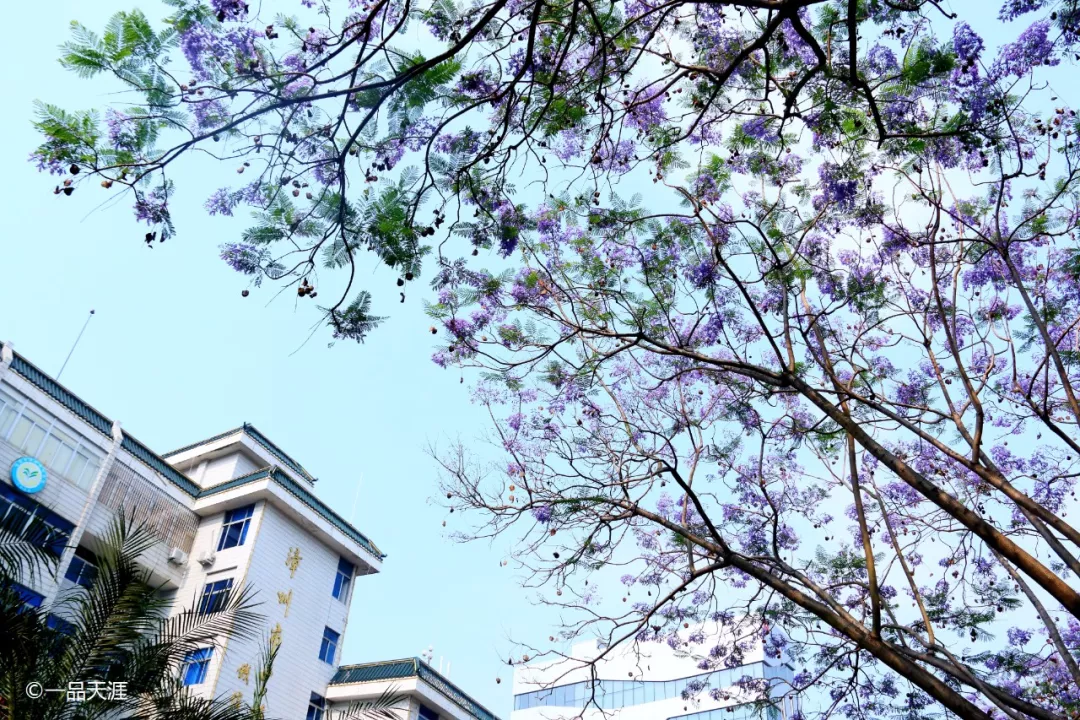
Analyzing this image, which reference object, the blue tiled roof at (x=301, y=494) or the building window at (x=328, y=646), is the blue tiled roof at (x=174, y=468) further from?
the building window at (x=328, y=646)

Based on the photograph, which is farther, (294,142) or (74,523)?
(74,523)

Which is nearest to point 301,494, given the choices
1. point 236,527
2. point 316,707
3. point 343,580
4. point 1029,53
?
point 236,527

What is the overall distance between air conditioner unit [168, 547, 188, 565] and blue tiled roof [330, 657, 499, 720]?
4.52m

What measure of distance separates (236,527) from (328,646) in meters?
3.67

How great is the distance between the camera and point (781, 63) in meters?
6.75

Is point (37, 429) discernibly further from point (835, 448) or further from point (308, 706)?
point (835, 448)

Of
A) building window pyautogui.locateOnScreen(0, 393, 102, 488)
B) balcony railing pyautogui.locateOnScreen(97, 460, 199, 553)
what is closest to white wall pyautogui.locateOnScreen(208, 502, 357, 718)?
balcony railing pyautogui.locateOnScreen(97, 460, 199, 553)

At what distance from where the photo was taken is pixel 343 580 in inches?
834

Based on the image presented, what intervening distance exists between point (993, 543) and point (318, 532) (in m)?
17.5

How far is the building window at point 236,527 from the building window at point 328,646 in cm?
314

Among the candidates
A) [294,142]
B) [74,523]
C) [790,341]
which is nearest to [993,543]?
[790,341]

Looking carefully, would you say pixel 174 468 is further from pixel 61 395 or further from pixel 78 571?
pixel 61 395

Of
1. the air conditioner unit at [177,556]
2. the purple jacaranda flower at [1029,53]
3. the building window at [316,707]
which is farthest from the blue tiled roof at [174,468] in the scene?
the purple jacaranda flower at [1029,53]

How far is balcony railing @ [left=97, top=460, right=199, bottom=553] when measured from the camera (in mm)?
17125
